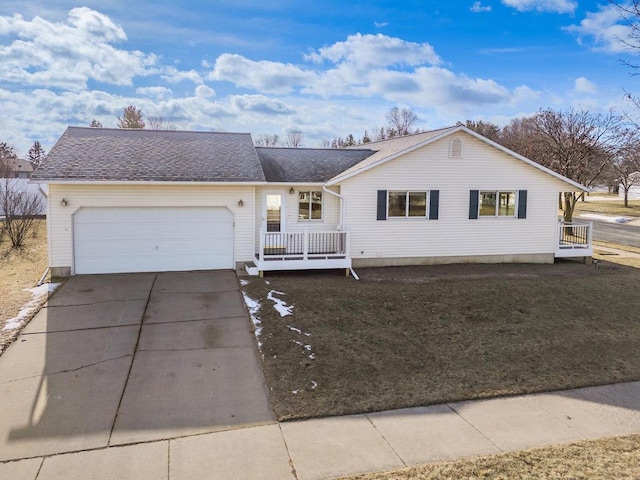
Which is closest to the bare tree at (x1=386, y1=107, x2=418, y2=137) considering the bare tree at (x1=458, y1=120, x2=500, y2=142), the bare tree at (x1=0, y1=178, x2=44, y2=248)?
the bare tree at (x1=458, y1=120, x2=500, y2=142)

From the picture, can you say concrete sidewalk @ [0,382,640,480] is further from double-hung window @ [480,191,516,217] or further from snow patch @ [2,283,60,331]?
double-hung window @ [480,191,516,217]

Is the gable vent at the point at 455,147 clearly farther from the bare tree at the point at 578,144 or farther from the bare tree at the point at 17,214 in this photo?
the bare tree at the point at 17,214

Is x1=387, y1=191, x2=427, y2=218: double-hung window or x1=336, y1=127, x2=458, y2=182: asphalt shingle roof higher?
x1=336, y1=127, x2=458, y2=182: asphalt shingle roof

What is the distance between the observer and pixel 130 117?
153ft

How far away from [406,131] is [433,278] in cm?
4681

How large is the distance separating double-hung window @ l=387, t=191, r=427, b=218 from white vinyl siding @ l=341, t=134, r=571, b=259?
0.24 meters

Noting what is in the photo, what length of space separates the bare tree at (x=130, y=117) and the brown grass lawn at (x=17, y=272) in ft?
92.0

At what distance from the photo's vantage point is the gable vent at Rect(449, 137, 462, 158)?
14.9 meters

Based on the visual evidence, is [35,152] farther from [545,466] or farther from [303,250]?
[545,466]

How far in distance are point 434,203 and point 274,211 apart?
5253mm

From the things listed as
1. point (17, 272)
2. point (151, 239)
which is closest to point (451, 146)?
point (151, 239)

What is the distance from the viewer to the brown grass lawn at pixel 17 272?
9.85 m

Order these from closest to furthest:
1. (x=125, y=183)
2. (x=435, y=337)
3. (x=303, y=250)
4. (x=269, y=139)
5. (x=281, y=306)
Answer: (x=435, y=337) → (x=281, y=306) → (x=125, y=183) → (x=303, y=250) → (x=269, y=139)

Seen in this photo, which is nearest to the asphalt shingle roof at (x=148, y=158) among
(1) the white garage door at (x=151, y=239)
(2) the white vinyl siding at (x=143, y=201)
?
(2) the white vinyl siding at (x=143, y=201)
